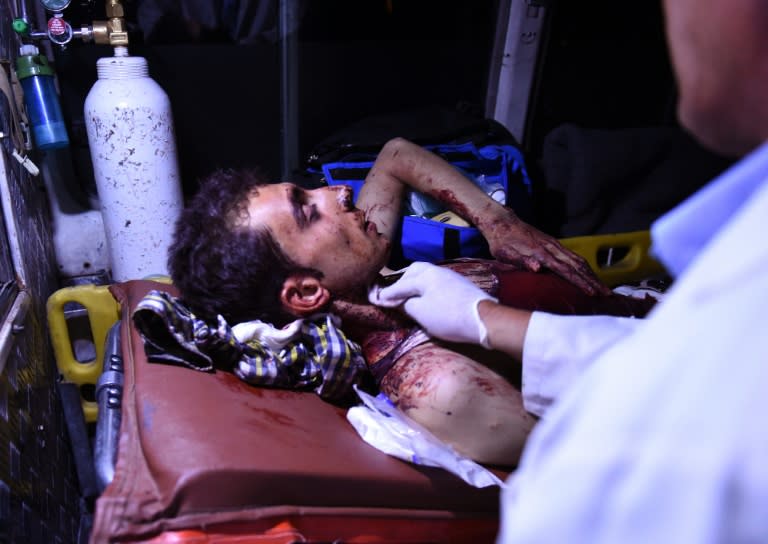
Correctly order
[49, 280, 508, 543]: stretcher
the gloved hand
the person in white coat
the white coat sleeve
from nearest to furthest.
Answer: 1. the person in white coat
2. [49, 280, 508, 543]: stretcher
3. the white coat sleeve
4. the gloved hand

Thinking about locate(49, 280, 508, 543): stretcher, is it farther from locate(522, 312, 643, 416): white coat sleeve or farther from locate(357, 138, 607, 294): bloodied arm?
locate(357, 138, 607, 294): bloodied arm

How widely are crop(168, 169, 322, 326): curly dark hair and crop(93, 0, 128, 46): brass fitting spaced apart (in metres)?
0.83

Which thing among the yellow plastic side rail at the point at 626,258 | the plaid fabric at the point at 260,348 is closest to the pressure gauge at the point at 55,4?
the plaid fabric at the point at 260,348

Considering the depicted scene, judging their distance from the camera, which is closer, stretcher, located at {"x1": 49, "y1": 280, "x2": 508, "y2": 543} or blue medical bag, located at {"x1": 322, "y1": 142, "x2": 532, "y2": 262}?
stretcher, located at {"x1": 49, "y1": 280, "x2": 508, "y2": 543}

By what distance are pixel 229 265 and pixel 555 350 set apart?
73 cm

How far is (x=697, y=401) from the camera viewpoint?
0.41 m

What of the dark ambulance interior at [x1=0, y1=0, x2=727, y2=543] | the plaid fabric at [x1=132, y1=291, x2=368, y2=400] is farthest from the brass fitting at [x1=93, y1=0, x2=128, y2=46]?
the plaid fabric at [x1=132, y1=291, x2=368, y2=400]

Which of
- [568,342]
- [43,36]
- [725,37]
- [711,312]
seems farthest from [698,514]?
[43,36]

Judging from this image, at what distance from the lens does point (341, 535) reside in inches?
39.9

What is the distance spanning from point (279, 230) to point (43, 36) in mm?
1195

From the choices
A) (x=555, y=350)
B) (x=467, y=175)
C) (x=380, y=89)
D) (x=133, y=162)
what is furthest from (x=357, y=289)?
(x=380, y=89)

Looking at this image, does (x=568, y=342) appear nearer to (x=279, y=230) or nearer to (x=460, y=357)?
(x=460, y=357)

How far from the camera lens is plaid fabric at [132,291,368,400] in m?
1.21

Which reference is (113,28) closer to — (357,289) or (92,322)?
(92,322)
